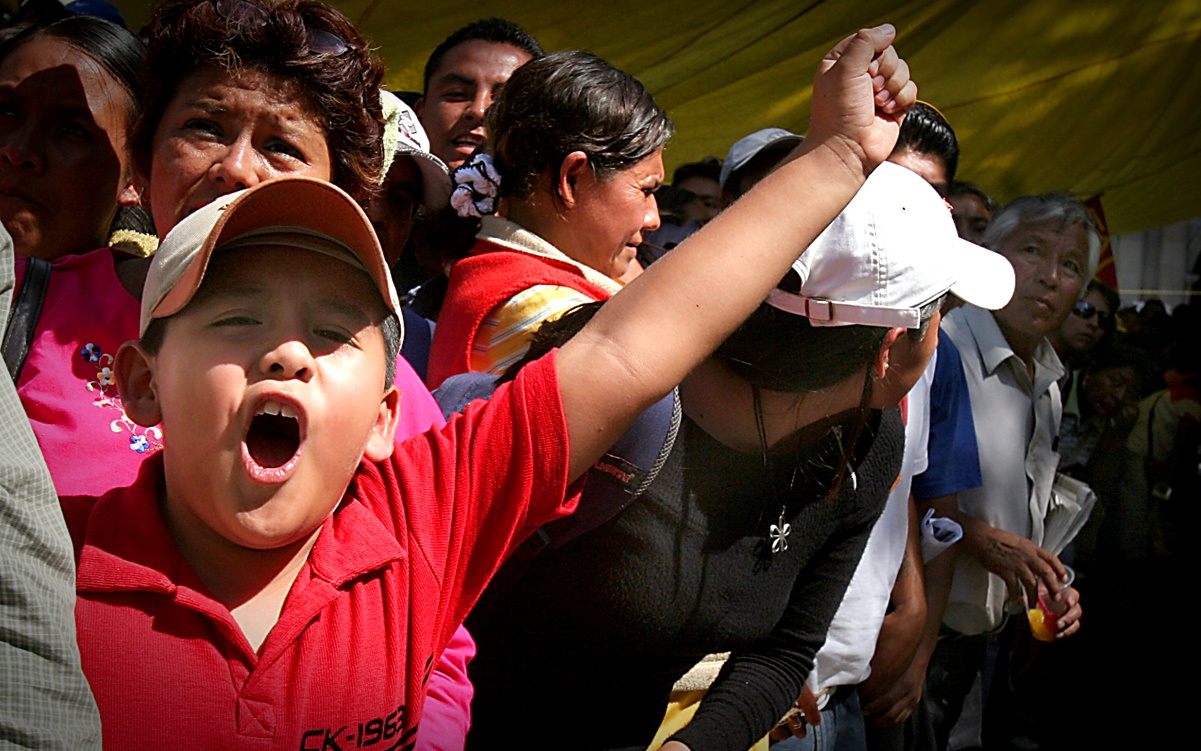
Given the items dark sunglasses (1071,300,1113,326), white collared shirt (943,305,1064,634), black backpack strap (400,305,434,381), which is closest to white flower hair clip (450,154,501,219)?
black backpack strap (400,305,434,381)

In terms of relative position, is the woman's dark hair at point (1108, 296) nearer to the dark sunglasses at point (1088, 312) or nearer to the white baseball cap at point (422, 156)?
the dark sunglasses at point (1088, 312)

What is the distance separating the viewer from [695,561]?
1649mm

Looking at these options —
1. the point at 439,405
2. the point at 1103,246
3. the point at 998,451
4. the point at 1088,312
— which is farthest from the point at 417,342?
the point at 1103,246

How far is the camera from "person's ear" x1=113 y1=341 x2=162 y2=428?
113cm

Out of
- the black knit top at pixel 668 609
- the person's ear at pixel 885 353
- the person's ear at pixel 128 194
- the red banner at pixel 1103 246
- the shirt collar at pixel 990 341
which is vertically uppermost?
the person's ear at pixel 128 194

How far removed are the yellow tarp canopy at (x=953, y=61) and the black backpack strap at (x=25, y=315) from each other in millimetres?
2054

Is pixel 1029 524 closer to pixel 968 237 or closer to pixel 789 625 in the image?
pixel 968 237

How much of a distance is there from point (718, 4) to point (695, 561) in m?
2.74

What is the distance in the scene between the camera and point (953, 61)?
4.54 metres

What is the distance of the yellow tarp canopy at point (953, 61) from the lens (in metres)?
3.74

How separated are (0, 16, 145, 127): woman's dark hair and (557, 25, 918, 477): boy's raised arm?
3.67 feet

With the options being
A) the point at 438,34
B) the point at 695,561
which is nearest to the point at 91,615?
the point at 695,561

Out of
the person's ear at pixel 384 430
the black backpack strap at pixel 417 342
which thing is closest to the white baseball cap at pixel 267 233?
the person's ear at pixel 384 430

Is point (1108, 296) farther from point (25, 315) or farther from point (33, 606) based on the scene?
point (33, 606)
